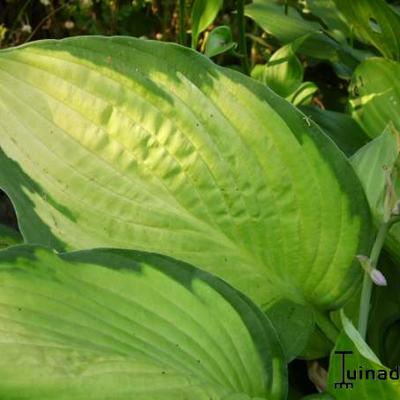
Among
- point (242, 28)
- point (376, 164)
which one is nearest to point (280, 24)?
point (242, 28)

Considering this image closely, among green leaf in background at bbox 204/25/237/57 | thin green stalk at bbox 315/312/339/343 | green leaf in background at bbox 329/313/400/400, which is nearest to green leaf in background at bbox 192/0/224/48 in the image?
green leaf in background at bbox 204/25/237/57

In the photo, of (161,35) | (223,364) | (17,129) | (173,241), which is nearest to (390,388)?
(223,364)

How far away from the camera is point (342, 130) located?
98cm

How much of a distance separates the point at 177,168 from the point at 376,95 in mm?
354

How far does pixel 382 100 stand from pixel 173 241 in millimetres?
373

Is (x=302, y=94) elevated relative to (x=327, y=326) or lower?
elevated

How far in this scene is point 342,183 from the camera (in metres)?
0.66

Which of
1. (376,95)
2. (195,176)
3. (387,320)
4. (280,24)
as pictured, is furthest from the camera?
(280,24)

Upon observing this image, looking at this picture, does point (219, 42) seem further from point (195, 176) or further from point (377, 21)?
point (195, 176)

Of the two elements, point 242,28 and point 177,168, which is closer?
point 177,168

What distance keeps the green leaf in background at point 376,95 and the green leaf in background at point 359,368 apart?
0.39 meters

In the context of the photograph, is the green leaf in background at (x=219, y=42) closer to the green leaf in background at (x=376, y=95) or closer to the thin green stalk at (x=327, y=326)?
the green leaf in background at (x=376, y=95)

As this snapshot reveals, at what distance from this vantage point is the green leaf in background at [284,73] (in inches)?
39.2

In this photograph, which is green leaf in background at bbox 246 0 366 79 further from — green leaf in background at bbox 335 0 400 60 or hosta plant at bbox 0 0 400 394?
hosta plant at bbox 0 0 400 394
